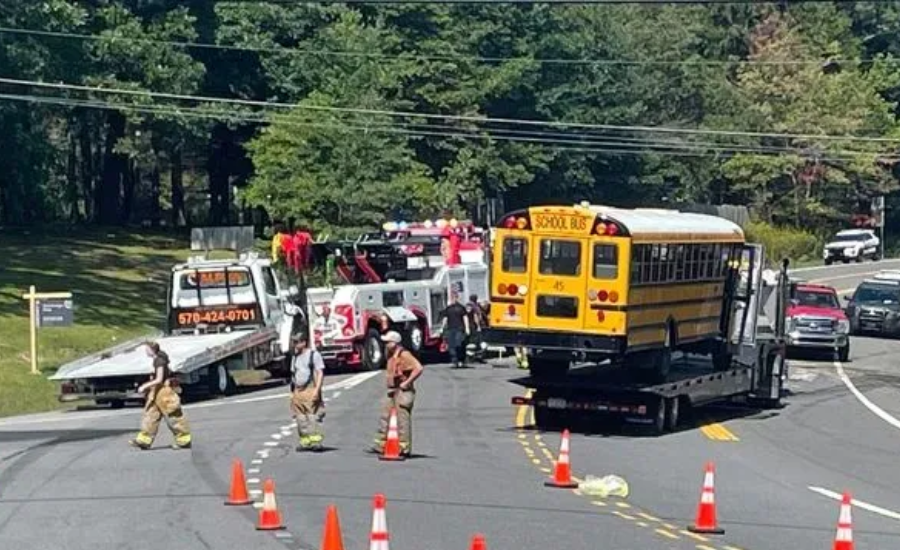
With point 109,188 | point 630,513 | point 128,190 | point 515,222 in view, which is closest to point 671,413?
point 515,222

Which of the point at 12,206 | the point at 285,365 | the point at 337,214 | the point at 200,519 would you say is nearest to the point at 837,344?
the point at 285,365

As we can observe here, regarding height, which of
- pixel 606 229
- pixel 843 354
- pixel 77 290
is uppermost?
pixel 606 229

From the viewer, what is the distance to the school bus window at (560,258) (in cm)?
2909

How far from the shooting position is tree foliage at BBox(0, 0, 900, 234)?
206ft

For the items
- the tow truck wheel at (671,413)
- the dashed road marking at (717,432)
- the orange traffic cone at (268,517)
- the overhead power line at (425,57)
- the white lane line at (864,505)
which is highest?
the overhead power line at (425,57)

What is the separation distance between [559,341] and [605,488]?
7.95 metres

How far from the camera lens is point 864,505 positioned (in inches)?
853

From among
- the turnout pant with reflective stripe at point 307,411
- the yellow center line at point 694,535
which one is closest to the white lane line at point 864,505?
the yellow center line at point 694,535

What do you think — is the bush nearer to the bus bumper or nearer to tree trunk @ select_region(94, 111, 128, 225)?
tree trunk @ select_region(94, 111, 128, 225)

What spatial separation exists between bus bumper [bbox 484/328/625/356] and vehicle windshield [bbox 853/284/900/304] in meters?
29.1

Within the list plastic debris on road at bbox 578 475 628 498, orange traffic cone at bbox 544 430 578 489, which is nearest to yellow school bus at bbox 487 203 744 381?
orange traffic cone at bbox 544 430 578 489

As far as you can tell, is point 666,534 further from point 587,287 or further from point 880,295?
point 880,295

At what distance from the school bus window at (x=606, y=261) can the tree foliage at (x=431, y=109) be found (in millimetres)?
31733

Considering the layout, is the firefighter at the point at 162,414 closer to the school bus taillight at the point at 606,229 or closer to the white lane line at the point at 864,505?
the school bus taillight at the point at 606,229
